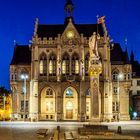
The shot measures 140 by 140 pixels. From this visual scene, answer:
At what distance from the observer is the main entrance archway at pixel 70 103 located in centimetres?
9356

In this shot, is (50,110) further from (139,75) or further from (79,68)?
Answer: (139,75)

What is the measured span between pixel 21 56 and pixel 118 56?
23.9m

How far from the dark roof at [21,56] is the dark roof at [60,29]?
713 cm

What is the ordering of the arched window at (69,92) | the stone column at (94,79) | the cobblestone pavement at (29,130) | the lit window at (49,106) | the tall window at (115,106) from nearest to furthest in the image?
the cobblestone pavement at (29,130), the stone column at (94,79), the lit window at (49,106), the arched window at (69,92), the tall window at (115,106)

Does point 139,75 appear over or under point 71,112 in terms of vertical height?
over

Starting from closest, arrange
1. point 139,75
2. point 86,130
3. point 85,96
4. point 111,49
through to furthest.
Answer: point 86,130
point 85,96
point 111,49
point 139,75

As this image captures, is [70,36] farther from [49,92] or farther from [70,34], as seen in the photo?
[49,92]

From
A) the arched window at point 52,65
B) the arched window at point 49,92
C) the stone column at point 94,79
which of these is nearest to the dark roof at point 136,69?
the arched window at point 52,65

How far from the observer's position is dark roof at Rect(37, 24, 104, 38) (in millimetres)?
97188

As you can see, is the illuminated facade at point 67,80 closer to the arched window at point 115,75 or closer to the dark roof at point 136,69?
the arched window at point 115,75

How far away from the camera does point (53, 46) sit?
308ft

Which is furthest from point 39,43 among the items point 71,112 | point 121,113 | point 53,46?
point 121,113

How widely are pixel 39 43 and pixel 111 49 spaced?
745 inches

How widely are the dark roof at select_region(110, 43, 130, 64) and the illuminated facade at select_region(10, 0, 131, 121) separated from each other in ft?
2.06
